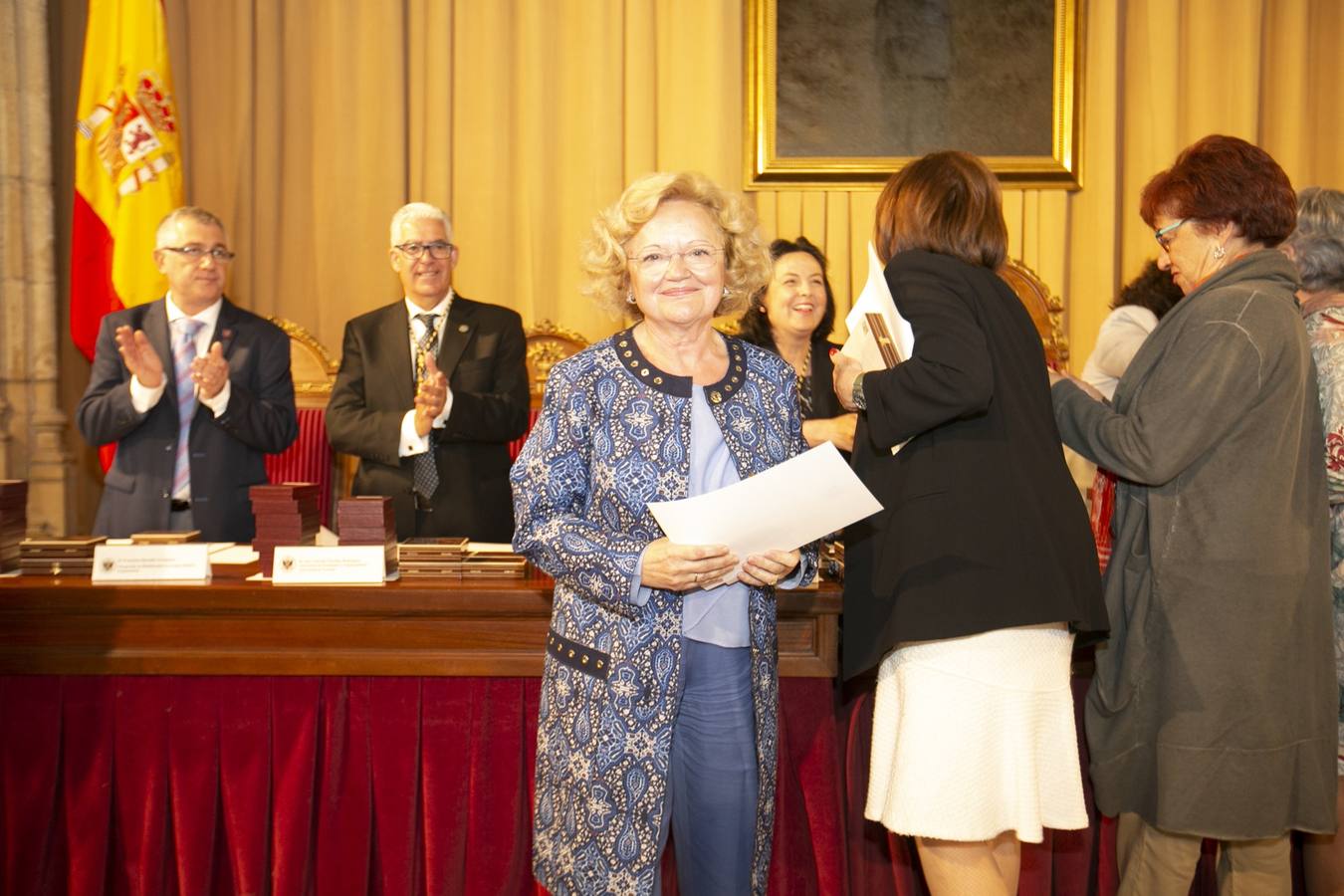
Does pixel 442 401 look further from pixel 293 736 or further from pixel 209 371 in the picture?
pixel 293 736

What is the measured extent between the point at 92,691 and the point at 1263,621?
248 cm

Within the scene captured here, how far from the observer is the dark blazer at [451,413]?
352cm

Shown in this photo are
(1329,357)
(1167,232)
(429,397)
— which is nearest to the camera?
(1167,232)

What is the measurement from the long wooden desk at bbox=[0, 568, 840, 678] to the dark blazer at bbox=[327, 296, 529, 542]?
983 mm

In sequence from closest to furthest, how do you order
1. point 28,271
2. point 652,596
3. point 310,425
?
1. point 652,596
2. point 28,271
3. point 310,425

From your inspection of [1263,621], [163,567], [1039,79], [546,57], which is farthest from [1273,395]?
[546,57]

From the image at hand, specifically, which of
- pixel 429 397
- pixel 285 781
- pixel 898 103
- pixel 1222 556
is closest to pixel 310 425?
pixel 429 397

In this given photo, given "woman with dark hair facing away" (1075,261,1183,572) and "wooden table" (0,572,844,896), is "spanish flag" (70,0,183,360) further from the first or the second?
"woman with dark hair facing away" (1075,261,1183,572)

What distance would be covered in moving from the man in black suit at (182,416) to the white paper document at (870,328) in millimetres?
1923

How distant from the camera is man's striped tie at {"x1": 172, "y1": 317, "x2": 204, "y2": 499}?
3.33 m

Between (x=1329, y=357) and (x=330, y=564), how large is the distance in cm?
226

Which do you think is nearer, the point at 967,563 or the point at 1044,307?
the point at 967,563

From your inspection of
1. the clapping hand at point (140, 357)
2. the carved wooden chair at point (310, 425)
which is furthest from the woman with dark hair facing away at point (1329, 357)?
the carved wooden chair at point (310, 425)

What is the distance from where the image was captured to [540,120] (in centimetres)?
538
